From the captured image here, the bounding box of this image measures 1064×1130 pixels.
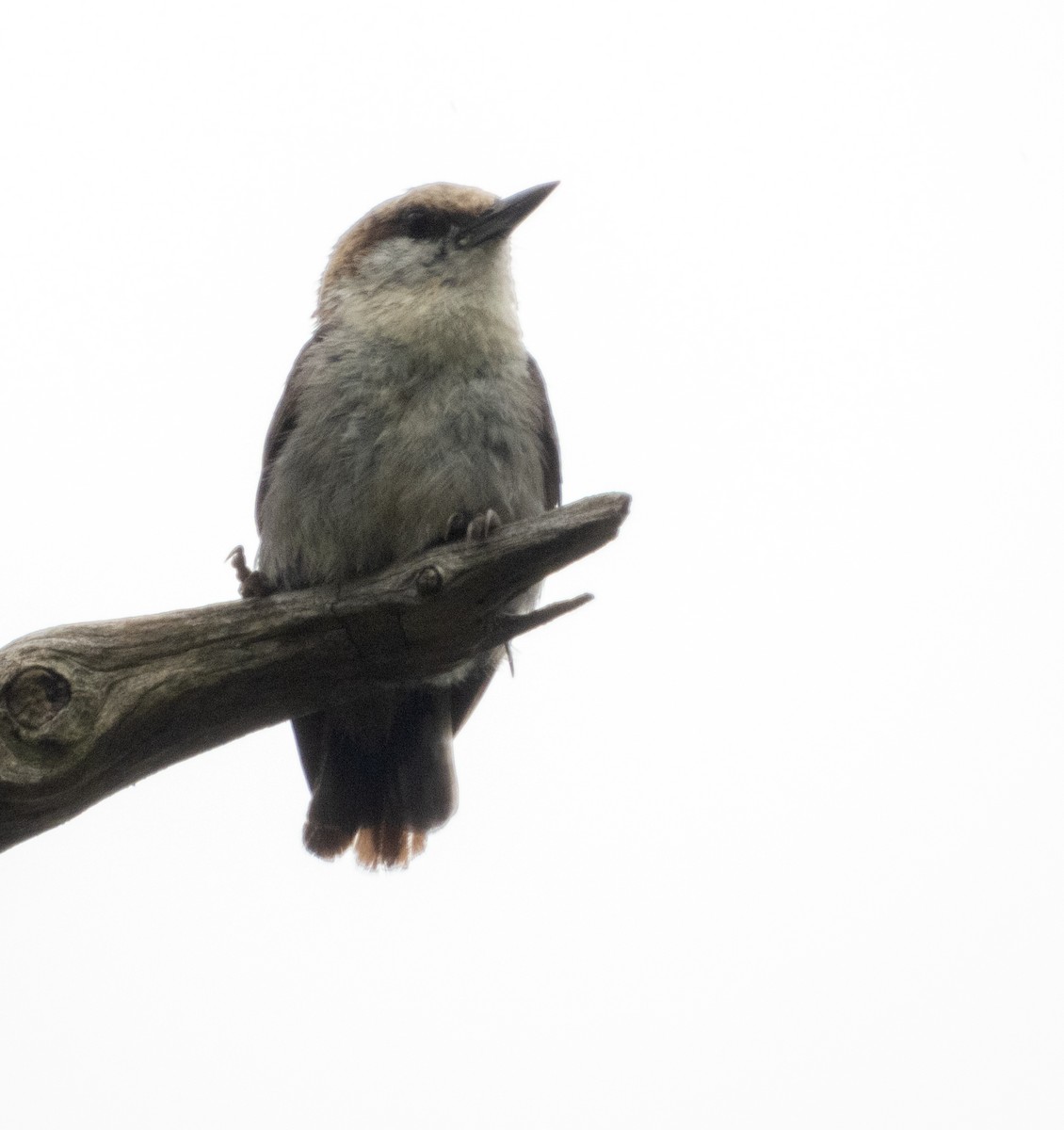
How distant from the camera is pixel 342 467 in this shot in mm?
4695

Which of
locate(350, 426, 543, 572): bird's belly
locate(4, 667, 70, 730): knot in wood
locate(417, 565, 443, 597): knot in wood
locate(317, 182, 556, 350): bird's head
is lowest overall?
locate(4, 667, 70, 730): knot in wood

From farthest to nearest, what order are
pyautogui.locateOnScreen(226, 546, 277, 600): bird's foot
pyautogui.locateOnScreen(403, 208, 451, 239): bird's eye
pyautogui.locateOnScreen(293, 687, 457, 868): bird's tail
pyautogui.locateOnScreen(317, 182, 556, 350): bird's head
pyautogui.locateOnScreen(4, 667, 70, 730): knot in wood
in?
pyautogui.locateOnScreen(293, 687, 457, 868): bird's tail < pyautogui.locateOnScreen(403, 208, 451, 239): bird's eye < pyautogui.locateOnScreen(317, 182, 556, 350): bird's head < pyautogui.locateOnScreen(226, 546, 277, 600): bird's foot < pyautogui.locateOnScreen(4, 667, 70, 730): knot in wood

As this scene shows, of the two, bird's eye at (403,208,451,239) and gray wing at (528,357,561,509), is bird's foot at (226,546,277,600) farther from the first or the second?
bird's eye at (403,208,451,239)

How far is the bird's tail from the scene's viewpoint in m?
5.36

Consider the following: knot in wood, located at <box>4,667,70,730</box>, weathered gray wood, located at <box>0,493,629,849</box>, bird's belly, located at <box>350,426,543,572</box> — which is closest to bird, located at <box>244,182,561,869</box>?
bird's belly, located at <box>350,426,543,572</box>

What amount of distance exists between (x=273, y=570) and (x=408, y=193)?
1511 mm

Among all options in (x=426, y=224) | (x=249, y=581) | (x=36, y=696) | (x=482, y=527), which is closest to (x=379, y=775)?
(x=249, y=581)

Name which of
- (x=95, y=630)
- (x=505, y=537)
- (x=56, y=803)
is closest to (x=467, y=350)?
A: (x=505, y=537)

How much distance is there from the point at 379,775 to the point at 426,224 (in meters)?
1.99

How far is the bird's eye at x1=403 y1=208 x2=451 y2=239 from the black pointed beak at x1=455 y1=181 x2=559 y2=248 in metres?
0.08

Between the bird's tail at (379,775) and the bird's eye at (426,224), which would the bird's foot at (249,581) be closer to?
the bird's tail at (379,775)

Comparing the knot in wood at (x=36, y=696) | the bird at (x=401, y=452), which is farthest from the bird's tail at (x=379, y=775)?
the knot in wood at (x=36, y=696)

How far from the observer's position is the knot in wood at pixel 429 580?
4.25 metres

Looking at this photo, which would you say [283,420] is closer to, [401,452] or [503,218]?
[401,452]
